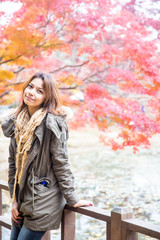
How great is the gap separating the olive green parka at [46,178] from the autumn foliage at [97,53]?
2053 millimetres

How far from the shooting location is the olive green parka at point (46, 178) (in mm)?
1250

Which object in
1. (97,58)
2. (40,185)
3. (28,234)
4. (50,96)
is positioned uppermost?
(97,58)

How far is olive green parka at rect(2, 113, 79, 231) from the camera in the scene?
1250 millimetres

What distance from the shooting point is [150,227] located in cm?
105

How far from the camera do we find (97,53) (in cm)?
357

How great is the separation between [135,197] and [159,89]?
1.92m

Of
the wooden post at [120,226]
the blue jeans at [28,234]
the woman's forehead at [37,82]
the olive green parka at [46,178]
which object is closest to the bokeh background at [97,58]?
the woman's forehead at [37,82]

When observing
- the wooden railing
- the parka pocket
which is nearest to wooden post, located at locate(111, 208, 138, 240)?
the wooden railing

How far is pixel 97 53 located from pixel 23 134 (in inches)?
96.3

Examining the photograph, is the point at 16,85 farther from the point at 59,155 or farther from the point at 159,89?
the point at 59,155

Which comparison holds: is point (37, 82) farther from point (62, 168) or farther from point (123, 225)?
point (123, 225)

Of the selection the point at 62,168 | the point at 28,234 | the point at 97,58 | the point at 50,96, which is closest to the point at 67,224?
the point at 28,234

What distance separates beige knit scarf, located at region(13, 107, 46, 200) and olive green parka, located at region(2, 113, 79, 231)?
0.02 meters

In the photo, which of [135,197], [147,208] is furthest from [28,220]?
[135,197]
